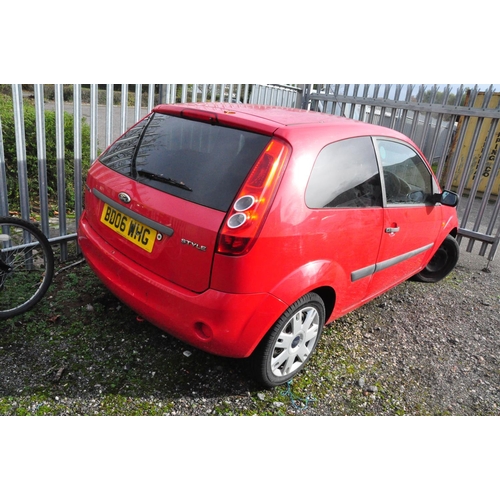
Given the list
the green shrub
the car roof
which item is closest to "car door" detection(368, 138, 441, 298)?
the car roof

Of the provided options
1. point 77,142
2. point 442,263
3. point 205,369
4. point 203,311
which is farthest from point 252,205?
point 442,263

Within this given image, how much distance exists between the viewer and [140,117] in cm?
457

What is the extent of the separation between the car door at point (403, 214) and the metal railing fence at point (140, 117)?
2.04 meters

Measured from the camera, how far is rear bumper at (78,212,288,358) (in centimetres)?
232

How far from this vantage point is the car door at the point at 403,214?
3244 mm

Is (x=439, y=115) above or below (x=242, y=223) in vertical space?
above

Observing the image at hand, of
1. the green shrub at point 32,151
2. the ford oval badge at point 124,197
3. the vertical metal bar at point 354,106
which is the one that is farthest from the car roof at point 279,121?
the vertical metal bar at point 354,106

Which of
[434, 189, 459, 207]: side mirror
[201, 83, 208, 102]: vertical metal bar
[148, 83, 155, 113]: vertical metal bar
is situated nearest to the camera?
[434, 189, 459, 207]: side mirror

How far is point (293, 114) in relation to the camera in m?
2.93

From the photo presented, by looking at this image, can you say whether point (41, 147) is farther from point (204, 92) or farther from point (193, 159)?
point (204, 92)

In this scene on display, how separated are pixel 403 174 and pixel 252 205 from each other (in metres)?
1.80

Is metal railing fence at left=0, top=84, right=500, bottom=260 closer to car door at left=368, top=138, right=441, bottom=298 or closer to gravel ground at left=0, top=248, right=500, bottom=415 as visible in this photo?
gravel ground at left=0, top=248, right=500, bottom=415

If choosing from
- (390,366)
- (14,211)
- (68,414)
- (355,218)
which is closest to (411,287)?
(390,366)

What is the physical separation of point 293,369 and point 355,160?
1.49 m
